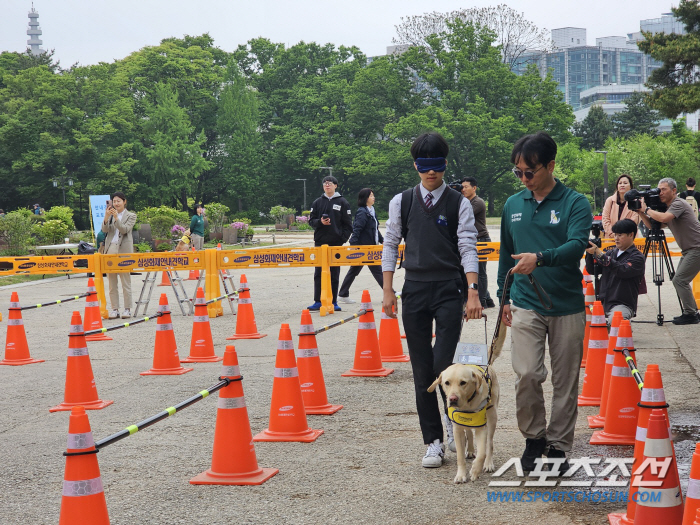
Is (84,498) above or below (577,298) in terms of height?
below

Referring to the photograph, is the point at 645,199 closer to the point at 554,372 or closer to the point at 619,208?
the point at 619,208

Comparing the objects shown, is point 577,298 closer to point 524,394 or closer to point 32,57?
point 524,394

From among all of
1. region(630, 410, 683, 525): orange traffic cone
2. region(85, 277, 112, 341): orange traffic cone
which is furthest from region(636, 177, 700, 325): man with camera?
region(630, 410, 683, 525): orange traffic cone

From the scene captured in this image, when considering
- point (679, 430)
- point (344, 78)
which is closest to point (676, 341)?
point (679, 430)

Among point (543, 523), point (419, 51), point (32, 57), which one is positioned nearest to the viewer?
point (543, 523)

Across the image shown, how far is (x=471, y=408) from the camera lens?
468 centimetres

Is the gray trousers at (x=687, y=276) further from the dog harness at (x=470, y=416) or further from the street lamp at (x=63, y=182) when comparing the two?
the street lamp at (x=63, y=182)

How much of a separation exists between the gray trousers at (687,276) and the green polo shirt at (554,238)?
6.28 m

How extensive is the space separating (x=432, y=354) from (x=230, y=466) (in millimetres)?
1461

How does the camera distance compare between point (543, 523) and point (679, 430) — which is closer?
point (543, 523)

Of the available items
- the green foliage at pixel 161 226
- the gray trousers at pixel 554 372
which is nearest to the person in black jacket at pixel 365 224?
the gray trousers at pixel 554 372

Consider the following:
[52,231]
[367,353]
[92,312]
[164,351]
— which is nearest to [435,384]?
[367,353]

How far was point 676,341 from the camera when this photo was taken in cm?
952

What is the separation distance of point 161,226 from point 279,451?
109 ft
